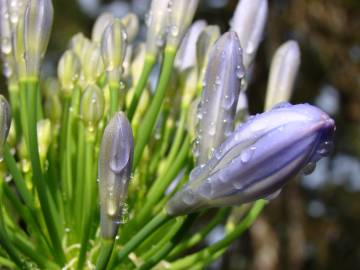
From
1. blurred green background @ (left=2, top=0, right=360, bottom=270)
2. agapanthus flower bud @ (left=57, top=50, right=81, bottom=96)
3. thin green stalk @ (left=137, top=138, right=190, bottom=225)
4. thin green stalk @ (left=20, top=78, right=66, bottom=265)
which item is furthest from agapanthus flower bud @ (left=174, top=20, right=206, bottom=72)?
blurred green background @ (left=2, top=0, right=360, bottom=270)

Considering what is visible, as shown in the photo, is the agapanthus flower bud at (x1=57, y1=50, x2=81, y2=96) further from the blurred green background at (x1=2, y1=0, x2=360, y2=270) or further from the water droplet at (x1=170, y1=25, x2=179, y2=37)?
the blurred green background at (x1=2, y1=0, x2=360, y2=270)

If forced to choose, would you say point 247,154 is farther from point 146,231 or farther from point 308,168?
point 146,231

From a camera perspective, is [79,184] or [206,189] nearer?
[206,189]

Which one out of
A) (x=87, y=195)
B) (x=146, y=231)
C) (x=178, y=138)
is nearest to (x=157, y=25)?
(x=178, y=138)

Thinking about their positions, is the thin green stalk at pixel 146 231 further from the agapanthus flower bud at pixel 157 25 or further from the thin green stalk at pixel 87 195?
the agapanthus flower bud at pixel 157 25

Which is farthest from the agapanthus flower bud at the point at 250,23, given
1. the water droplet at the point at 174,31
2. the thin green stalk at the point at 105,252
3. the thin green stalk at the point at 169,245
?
the thin green stalk at the point at 105,252

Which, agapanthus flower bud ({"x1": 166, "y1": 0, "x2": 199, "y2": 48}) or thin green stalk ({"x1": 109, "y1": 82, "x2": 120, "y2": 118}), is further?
agapanthus flower bud ({"x1": 166, "y1": 0, "x2": 199, "y2": 48})

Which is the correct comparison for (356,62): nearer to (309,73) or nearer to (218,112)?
(309,73)
